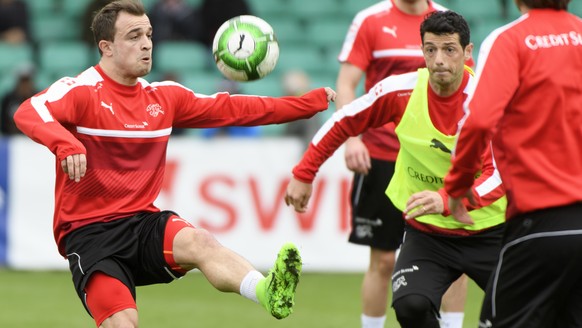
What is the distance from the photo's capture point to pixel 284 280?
19.6 feet

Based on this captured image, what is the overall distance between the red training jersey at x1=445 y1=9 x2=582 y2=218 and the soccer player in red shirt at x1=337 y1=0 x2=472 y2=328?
2.92 meters

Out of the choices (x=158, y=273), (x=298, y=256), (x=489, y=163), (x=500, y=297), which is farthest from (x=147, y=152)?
(x=500, y=297)

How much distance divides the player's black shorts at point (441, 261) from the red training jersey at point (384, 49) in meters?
1.45

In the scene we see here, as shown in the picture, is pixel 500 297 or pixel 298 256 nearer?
pixel 500 297

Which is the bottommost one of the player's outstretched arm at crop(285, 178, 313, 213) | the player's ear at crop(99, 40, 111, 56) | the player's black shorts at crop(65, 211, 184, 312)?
the player's black shorts at crop(65, 211, 184, 312)

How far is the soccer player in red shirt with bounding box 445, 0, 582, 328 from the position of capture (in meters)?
4.95

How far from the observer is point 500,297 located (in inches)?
199

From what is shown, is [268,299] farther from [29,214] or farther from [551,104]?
[29,214]

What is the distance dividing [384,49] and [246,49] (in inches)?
60.1

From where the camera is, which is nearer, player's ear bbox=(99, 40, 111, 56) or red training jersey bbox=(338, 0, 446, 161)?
player's ear bbox=(99, 40, 111, 56)

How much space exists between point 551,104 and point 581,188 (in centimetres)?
38

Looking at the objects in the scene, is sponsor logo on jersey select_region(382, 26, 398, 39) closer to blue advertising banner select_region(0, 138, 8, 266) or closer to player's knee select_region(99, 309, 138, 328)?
player's knee select_region(99, 309, 138, 328)

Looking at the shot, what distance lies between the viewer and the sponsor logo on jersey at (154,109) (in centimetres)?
670

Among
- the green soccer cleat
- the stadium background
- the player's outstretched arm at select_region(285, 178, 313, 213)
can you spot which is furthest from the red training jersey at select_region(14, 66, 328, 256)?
the stadium background
